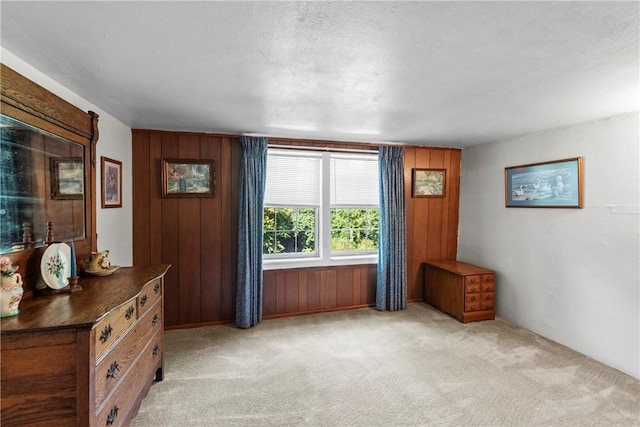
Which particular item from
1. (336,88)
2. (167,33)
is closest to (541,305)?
(336,88)

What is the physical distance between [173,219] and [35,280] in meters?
1.73

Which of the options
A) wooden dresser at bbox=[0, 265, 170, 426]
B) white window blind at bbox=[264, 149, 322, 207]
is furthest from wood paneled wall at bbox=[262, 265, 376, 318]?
wooden dresser at bbox=[0, 265, 170, 426]

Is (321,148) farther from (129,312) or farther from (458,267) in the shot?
(129,312)

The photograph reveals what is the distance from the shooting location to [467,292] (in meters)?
3.60

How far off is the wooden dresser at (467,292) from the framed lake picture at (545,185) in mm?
935

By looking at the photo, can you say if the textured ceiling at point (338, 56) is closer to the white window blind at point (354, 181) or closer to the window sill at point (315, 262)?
the white window blind at point (354, 181)

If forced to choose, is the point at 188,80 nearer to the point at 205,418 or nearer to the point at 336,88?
the point at 336,88

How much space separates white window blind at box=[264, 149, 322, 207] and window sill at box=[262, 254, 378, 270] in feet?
2.34

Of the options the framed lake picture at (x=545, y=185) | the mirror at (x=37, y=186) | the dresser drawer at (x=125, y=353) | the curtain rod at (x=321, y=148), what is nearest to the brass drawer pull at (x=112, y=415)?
the dresser drawer at (x=125, y=353)

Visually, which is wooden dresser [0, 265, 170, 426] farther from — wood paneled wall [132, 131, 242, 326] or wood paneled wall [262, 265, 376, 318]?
wood paneled wall [262, 265, 376, 318]

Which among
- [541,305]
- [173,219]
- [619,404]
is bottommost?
[619,404]

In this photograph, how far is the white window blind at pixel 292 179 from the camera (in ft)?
12.3

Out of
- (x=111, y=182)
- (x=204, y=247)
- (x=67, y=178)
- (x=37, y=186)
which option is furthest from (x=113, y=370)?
(x=204, y=247)

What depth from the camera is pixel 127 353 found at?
5.76 feet
